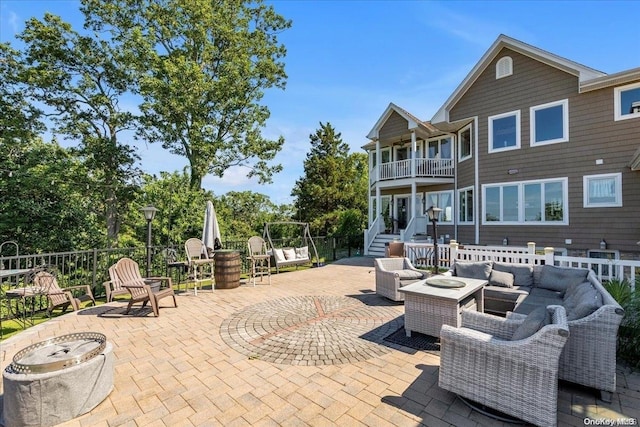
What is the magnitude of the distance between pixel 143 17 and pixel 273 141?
386 inches

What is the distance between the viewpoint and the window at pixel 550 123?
32.4ft

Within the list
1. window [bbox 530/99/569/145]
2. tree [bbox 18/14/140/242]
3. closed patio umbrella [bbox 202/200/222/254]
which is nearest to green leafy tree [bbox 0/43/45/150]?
tree [bbox 18/14/140/242]

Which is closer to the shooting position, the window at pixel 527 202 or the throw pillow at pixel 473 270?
the throw pillow at pixel 473 270

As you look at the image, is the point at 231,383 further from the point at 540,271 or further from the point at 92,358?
the point at 540,271

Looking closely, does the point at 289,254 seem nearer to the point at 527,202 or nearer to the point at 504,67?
the point at 527,202

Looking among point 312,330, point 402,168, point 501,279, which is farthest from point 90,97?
point 501,279

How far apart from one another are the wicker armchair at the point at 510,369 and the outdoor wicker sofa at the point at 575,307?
1.51 feet

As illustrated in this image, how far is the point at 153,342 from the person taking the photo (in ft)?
13.8

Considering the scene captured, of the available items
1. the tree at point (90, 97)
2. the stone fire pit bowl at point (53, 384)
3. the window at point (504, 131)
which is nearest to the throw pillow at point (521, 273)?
the stone fire pit bowl at point (53, 384)

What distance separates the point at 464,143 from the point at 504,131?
204 cm

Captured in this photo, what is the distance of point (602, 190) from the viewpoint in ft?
30.2

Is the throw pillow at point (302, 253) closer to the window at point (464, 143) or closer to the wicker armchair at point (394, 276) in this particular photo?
the wicker armchair at point (394, 276)

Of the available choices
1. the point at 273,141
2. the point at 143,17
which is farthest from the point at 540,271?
the point at 143,17

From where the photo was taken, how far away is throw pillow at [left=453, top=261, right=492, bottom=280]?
5562 mm
